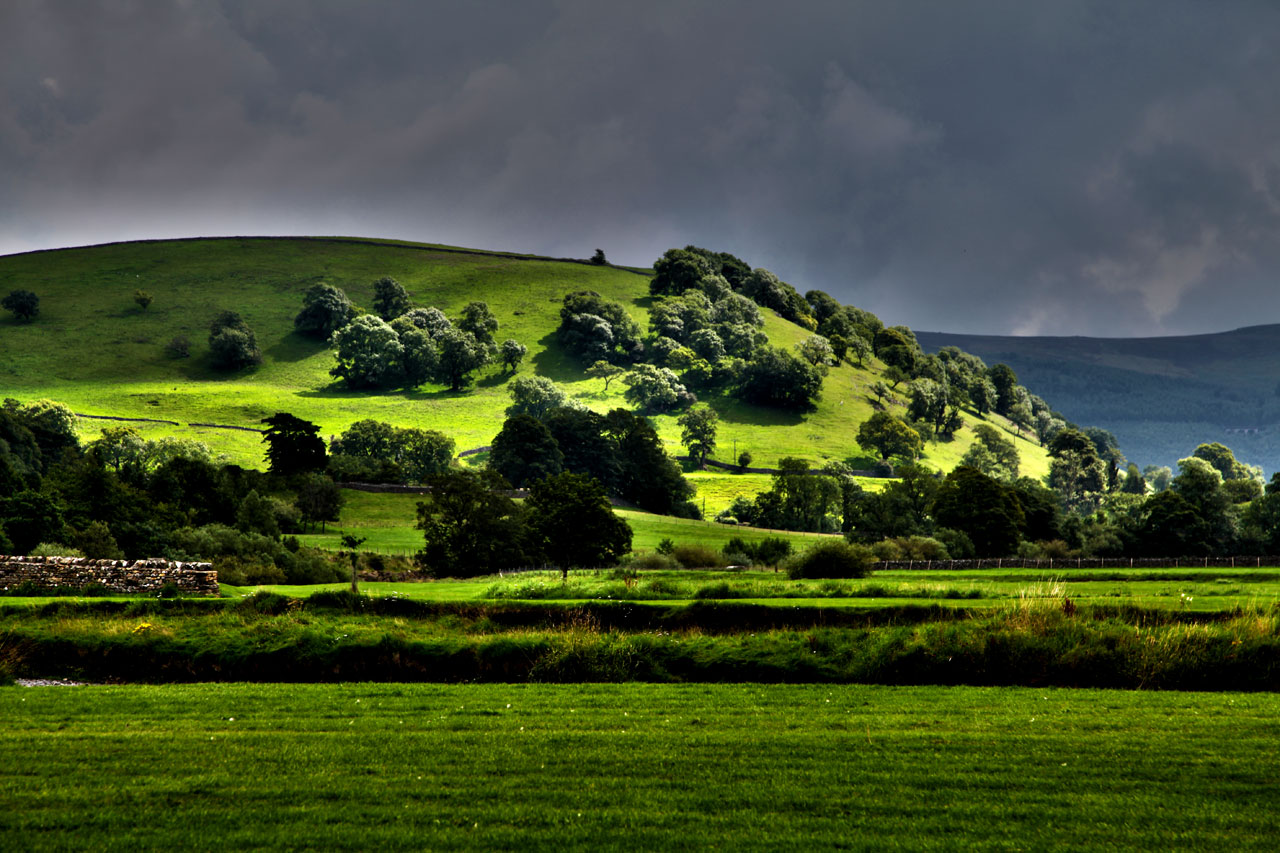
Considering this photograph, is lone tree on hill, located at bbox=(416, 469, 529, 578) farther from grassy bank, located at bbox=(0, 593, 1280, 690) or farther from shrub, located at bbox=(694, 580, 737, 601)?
grassy bank, located at bbox=(0, 593, 1280, 690)

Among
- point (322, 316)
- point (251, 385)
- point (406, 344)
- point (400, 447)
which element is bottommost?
point (400, 447)

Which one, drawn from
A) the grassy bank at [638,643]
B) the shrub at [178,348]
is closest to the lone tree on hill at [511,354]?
the shrub at [178,348]

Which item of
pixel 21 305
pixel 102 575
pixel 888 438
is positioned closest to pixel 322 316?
pixel 21 305

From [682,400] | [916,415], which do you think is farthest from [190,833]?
[916,415]

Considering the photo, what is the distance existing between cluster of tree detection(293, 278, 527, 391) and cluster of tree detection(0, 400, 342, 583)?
76.4m

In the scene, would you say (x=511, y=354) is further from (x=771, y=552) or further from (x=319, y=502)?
(x=771, y=552)

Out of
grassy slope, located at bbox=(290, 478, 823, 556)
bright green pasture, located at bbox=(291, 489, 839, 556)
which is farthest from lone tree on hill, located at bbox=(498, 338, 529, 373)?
grassy slope, located at bbox=(290, 478, 823, 556)

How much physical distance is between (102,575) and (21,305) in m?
173

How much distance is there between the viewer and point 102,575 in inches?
1314

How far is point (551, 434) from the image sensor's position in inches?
4828

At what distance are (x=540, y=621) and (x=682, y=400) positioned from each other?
145 meters

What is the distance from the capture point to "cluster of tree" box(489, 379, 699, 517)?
117m

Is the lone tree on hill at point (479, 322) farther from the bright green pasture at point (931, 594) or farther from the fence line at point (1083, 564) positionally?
the bright green pasture at point (931, 594)

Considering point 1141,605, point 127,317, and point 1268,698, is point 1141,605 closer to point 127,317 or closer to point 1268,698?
point 1268,698
